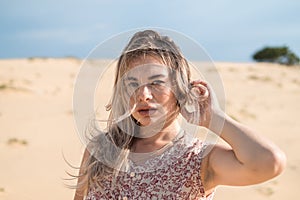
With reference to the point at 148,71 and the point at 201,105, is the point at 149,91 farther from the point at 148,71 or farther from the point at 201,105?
the point at 201,105

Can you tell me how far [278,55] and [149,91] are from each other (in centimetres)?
3392

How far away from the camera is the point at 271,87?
1681 cm

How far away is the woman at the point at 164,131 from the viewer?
1.90 meters

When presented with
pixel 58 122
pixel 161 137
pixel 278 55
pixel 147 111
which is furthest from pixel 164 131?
pixel 278 55

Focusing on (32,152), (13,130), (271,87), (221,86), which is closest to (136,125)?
(221,86)

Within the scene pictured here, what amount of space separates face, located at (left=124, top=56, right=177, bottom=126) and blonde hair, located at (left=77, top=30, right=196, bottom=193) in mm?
24

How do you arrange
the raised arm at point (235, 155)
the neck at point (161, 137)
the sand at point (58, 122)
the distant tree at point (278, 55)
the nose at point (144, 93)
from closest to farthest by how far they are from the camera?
the raised arm at point (235, 155)
the nose at point (144, 93)
the neck at point (161, 137)
the sand at point (58, 122)
the distant tree at point (278, 55)

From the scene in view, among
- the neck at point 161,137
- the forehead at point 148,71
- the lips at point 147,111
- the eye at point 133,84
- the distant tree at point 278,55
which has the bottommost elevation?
the neck at point 161,137

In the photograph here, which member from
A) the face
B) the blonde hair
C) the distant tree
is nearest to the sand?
the blonde hair

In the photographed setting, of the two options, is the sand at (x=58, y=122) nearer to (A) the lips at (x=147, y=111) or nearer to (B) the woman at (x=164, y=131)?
(B) the woman at (x=164, y=131)

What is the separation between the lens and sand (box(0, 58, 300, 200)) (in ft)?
21.7

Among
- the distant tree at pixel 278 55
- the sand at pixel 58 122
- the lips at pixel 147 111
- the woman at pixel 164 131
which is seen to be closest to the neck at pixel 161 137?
the woman at pixel 164 131

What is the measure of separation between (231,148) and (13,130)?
824cm

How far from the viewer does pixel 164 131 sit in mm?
2043
